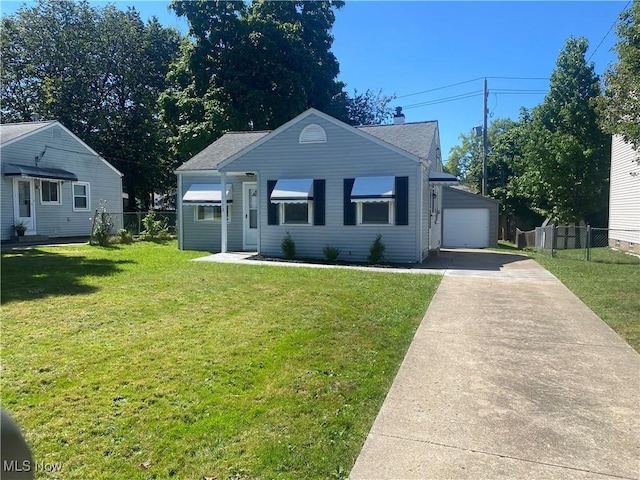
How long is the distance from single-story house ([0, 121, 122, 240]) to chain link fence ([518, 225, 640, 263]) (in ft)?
63.2

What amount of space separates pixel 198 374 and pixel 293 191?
9.29 m

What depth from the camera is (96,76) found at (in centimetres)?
3066

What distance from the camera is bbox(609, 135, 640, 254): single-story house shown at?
15512 mm

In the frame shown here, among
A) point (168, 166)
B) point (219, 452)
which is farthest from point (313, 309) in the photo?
point (168, 166)

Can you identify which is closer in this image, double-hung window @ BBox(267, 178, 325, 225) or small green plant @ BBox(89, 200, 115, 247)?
double-hung window @ BBox(267, 178, 325, 225)

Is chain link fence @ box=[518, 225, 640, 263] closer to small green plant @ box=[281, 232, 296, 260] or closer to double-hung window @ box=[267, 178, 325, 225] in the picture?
double-hung window @ box=[267, 178, 325, 225]

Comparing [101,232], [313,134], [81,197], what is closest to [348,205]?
[313,134]

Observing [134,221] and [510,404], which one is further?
[134,221]

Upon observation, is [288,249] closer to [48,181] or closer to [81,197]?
[48,181]

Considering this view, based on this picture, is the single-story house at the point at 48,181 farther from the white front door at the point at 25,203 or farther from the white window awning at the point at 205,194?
the white window awning at the point at 205,194

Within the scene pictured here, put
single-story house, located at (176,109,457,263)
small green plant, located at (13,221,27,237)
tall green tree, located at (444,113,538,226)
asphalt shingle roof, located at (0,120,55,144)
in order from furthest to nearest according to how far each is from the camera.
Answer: tall green tree, located at (444,113,538,226) < asphalt shingle roof, located at (0,120,55,144) < small green plant, located at (13,221,27,237) < single-story house, located at (176,109,457,263)

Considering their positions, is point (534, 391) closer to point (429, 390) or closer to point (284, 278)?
point (429, 390)

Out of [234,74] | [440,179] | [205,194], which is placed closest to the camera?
Result: [440,179]

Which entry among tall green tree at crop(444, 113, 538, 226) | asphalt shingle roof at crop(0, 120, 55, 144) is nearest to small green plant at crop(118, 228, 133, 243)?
asphalt shingle roof at crop(0, 120, 55, 144)
